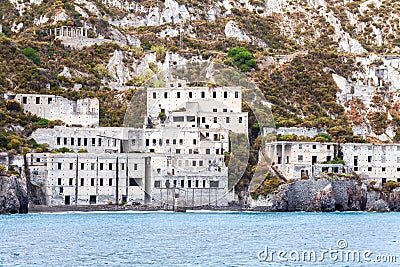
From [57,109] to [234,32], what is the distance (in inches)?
1541

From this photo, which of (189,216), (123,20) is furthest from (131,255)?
(123,20)

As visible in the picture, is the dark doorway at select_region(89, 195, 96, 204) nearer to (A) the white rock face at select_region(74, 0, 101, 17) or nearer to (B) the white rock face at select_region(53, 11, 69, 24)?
(B) the white rock face at select_region(53, 11, 69, 24)

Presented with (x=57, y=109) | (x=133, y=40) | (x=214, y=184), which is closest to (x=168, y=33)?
(x=133, y=40)

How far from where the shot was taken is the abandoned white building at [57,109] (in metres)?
112

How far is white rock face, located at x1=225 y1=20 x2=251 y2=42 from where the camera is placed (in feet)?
479

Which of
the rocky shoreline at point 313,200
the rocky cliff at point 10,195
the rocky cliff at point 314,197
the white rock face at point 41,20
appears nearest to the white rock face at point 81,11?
the white rock face at point 41,20

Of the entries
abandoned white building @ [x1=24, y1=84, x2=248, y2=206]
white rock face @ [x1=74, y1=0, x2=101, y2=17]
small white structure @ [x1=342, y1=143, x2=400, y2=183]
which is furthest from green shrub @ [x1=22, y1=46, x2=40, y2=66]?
small white structure @ [x1=342, y1=143, x2=400, y2=183]

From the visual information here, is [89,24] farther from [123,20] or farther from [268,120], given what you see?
[268,120]

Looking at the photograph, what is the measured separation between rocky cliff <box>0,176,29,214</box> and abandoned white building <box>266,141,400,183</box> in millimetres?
24562

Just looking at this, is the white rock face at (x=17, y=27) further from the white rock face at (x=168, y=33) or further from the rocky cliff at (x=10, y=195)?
the rocky cliff at (x=10, y=195)

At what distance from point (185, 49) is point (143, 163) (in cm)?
3514

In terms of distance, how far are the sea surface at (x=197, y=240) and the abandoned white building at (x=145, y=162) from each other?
4.49m

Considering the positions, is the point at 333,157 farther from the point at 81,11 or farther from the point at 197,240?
the point at 81,11

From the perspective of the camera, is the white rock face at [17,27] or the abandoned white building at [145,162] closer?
the abandoned white building at [145,162]
